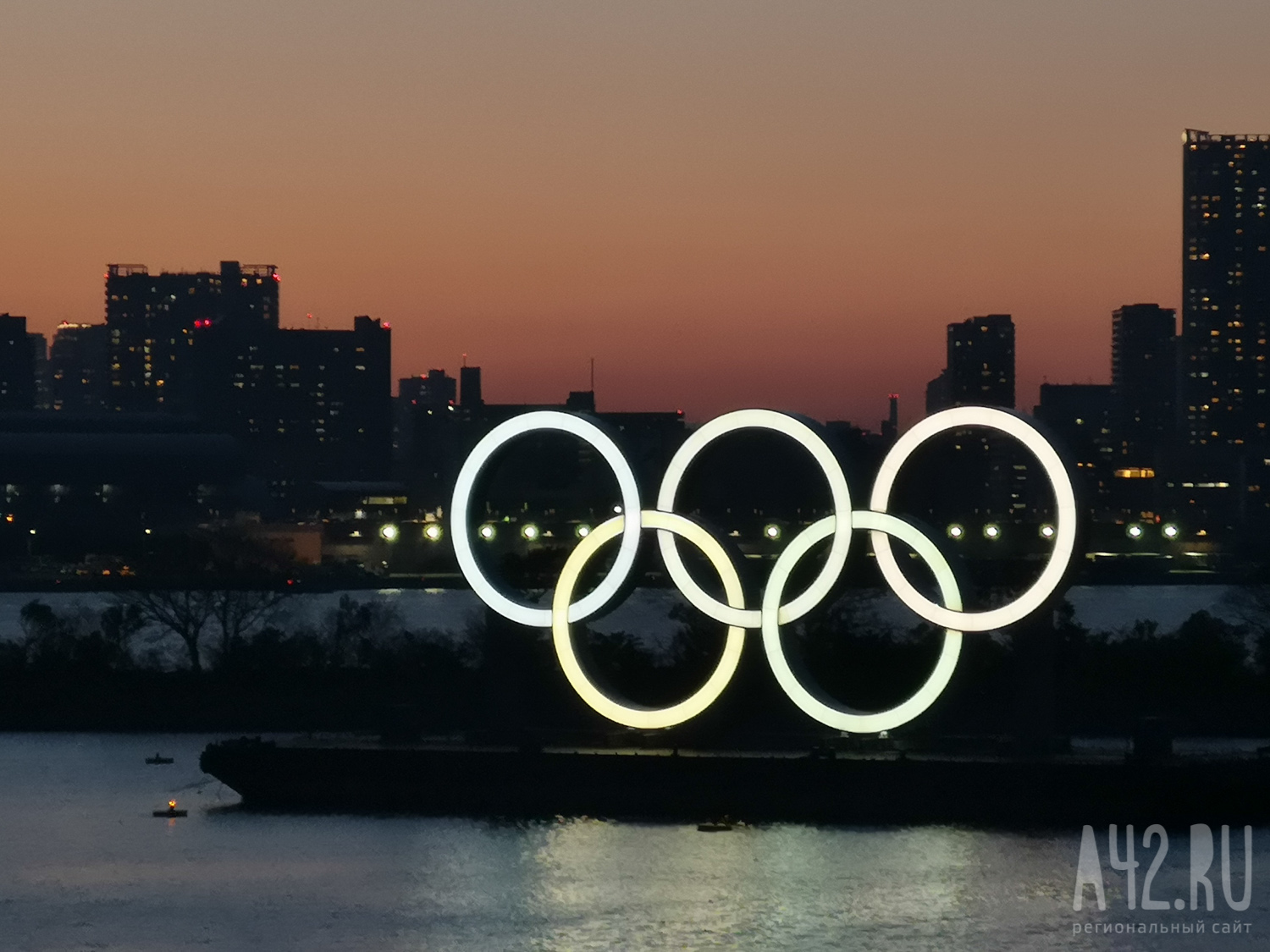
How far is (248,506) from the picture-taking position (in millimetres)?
168750

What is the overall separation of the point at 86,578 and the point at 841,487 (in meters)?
108

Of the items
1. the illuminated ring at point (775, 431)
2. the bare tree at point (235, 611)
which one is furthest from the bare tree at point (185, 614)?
the illuminated ring at point (775, 431)

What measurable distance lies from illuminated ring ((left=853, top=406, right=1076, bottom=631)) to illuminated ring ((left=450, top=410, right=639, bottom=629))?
14.1 ft

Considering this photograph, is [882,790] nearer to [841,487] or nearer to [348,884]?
[841,487]

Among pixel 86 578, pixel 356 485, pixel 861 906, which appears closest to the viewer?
pixel 861 906

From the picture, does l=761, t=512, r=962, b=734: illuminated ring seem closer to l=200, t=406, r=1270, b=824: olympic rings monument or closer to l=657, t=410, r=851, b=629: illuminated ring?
l=200, t=406, r=1270, b=824: olympic rings monument

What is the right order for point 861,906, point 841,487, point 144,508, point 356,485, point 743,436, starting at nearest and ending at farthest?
point 861,906 → point 841,487 → point 743,436 → point 144,508 → point 356,485

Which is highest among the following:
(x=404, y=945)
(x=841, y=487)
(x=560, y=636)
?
(x=841, y=487)

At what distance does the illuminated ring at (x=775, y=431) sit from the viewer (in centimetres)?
3966

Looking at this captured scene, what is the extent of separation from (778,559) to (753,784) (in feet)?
13.4

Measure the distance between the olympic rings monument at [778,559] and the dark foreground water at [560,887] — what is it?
7.94 feet

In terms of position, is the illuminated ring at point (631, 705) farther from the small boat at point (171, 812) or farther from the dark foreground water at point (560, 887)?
the small boat at point (171, 812)

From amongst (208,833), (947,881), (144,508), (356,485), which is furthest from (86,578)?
(947,881)

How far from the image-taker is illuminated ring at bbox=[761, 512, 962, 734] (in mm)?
39281
